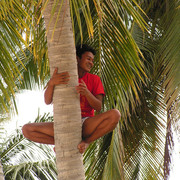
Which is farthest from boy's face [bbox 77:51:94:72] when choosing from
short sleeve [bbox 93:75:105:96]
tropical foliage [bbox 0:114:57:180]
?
tropical foliage [bbox 0:114:57:180]

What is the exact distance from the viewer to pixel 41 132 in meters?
4.00

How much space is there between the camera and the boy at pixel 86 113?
3385 mm

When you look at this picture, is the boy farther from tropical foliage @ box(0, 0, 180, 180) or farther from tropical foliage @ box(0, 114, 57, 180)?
tropical foliage @ box(0, 114, 57, 180)

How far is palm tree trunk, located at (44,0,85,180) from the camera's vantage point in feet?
10.7

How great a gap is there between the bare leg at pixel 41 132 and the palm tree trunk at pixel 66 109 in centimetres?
63

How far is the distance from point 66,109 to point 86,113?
2.50 feet

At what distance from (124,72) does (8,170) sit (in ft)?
22.9

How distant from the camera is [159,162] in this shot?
735cm

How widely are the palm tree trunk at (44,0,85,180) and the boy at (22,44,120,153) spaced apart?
62 millimetres

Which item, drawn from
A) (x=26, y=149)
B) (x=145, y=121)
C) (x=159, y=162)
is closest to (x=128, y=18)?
(x=145, y=121)

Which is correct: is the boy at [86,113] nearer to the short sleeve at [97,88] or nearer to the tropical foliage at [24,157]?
the short sleeve at [97,88]

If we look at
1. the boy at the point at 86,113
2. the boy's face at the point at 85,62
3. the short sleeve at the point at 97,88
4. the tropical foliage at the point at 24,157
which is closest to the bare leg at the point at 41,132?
the boy at the point at 86,113

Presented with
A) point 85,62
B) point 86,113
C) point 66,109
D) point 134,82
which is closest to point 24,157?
point 134,82

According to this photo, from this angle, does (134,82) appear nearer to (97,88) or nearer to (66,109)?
(97,88)
